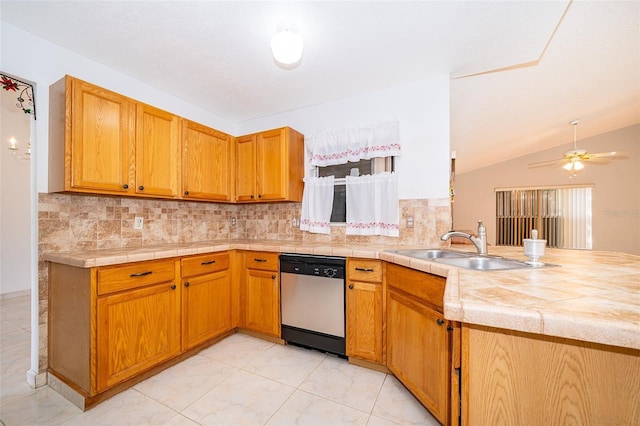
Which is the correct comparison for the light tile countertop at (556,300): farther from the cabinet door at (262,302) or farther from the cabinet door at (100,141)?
the cabinet door at (100,141)

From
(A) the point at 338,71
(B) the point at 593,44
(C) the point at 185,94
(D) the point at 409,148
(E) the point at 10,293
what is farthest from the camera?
(E) the point at 10,293

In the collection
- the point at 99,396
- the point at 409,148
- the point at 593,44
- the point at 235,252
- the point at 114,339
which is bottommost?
the point at 99,396

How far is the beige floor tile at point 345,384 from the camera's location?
1626mm

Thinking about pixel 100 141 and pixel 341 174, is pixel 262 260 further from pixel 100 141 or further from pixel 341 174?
pixel 100 141

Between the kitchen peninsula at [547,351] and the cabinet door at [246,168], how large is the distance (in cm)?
232

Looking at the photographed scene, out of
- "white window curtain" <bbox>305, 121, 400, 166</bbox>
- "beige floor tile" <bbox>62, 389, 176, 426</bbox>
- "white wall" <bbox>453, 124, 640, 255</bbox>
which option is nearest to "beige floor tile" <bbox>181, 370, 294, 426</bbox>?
"beige floor tile" <bbox>62, 389, 176, 426</bbox>

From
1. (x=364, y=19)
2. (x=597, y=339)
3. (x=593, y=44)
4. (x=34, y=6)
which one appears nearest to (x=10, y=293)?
(x=34, y=6)

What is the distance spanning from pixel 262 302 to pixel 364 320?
100 centimetres

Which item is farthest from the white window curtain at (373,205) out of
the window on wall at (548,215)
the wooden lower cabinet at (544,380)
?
the window on wall at (548,215)

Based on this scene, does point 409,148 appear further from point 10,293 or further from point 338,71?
point 10,293

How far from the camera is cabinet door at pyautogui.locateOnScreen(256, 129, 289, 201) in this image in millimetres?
2594

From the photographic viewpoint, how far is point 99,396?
158 centimetres

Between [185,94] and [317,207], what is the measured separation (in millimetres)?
1803

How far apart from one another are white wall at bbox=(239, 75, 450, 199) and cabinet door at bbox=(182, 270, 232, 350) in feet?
6.27
